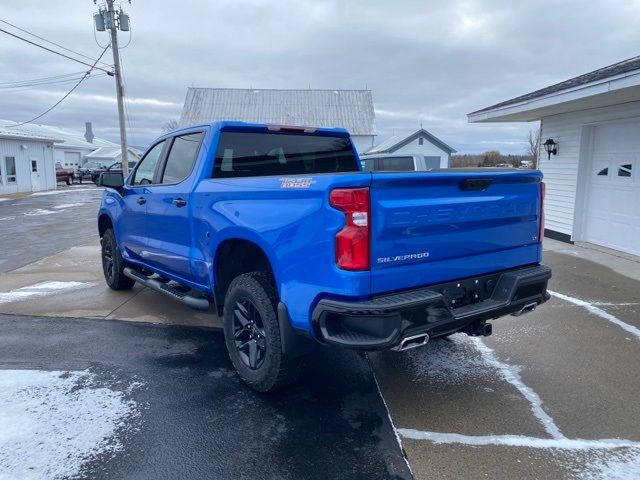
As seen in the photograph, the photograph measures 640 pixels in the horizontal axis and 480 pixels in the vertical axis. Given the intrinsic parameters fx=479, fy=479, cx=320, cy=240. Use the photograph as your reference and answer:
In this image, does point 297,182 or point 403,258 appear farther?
point 297,182

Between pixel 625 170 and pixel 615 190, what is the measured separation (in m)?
0.47

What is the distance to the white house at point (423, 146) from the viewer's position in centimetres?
3440

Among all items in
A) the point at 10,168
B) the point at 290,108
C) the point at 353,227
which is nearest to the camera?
the point at 353,227

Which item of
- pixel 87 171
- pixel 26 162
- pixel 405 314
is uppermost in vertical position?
pixel 26 162

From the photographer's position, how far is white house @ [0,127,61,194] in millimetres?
26094

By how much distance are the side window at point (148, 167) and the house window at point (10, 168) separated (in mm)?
25515

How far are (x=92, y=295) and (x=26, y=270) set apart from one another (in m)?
2.60

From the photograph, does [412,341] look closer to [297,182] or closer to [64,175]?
[297,182]

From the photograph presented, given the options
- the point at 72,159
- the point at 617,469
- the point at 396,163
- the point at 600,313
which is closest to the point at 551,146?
the point at 396,163

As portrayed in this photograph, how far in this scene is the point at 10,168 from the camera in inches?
1061

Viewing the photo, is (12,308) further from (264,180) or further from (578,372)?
(578,372)

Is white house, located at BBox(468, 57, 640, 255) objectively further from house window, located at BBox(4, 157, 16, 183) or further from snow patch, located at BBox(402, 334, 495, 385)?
house window, located at BBox(4, 157, 16, 183)

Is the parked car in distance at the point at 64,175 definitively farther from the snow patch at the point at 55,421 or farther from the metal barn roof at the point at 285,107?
the snow patch at the point at 55,421

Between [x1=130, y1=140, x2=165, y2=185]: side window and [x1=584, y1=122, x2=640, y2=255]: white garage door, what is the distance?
8.48m
